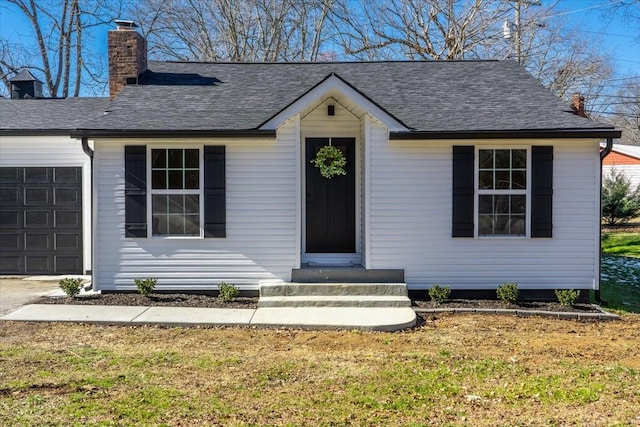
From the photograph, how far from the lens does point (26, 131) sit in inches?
417

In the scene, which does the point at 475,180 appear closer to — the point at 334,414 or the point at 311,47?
the point at 334,414

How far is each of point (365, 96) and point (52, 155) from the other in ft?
21.1

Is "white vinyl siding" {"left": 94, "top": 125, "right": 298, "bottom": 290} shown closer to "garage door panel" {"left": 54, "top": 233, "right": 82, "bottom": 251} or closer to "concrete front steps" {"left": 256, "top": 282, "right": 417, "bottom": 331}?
"concrete front steps" {"left": 256, "top": 282, "right": 417, "bottom": 331}

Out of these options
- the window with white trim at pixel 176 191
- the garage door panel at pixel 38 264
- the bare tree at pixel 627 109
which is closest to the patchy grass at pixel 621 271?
the window with white trim at pixel 176 191

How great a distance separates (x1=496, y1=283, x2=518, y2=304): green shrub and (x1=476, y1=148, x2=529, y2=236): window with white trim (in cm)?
93

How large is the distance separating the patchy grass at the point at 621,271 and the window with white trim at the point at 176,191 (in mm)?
6841

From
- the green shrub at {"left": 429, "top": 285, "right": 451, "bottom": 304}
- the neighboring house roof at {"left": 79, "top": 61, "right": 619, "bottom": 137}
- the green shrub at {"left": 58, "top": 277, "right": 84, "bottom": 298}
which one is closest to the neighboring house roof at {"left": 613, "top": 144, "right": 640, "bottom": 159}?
the neighboring house roof at {"left": 79, "top": 61, "right": 619, "bottom": 137}

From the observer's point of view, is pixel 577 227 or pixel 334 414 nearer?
pixel 334 414

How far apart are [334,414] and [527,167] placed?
19.2 feet

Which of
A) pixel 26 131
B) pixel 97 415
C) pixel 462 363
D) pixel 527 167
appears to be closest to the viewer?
pixel 97 415

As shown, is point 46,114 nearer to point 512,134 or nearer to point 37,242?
point 37,242

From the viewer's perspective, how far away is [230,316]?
7.59m

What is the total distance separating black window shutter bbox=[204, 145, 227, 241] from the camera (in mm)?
8688

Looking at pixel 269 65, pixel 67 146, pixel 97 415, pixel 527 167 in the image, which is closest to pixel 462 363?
pixel 97 415
